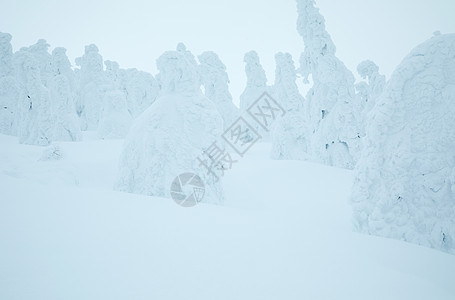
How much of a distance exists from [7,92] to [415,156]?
27.5 meters

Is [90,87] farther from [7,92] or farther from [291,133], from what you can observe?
[291,133]

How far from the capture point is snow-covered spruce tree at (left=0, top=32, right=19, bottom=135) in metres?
21.4

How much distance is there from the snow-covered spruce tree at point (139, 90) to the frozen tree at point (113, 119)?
56.6 ft

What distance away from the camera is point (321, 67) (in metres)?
16.4

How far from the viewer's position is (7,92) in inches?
846

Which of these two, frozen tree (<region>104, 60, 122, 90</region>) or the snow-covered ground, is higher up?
frozen tree (<region>104, 60, 122, 90</region>)

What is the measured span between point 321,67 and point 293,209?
35.4ft

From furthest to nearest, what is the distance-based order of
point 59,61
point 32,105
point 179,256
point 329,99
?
1. point 59,61
2. point 32,105
3. point 329,99
4. point 179,256

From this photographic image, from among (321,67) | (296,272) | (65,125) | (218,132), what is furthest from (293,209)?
(65,125)

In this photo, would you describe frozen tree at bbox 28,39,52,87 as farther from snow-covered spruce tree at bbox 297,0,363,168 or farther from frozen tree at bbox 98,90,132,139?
snow-covered spruce tree at bbox 297,0,363,168

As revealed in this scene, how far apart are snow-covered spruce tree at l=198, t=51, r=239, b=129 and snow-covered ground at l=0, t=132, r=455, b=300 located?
27.4 meters

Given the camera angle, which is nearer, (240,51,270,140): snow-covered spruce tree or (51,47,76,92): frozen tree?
(51,47,76,92): frozen tree

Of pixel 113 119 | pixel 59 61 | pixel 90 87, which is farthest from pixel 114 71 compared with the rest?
pixel 113 119

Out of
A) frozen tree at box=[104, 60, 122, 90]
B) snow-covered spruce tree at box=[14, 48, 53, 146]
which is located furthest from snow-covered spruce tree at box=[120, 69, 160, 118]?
snow-covered spruce tree at box=[14, 48, 53, 146]
